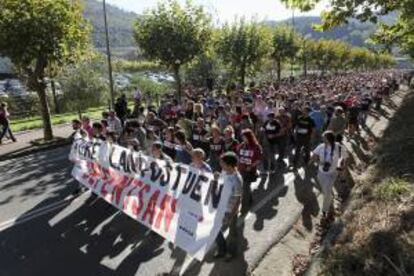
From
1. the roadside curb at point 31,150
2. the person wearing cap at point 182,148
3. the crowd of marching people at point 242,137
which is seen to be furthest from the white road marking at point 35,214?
the roadside curb at point 31,150

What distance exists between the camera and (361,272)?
6.16m

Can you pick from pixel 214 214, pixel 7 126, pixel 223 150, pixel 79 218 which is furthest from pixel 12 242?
pixel 7 126

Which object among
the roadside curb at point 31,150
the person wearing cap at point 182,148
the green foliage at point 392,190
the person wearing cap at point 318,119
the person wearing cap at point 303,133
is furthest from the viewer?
the roadside curb at point 31,150

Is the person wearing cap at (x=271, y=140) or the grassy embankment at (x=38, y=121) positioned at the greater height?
the person wearing cap at (x=271, y=140)

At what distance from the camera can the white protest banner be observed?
691 cm

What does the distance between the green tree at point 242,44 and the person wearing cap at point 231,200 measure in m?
26.9

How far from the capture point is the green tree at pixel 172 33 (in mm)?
24062

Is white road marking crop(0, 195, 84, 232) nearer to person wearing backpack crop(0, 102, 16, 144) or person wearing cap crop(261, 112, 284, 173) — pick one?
person wearing cap crop(261, 112, 284, 173)

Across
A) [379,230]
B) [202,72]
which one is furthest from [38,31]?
[202,72]

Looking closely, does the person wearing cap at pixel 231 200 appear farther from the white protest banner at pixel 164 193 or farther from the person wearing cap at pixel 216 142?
the person wearing cap at pixel 216 142

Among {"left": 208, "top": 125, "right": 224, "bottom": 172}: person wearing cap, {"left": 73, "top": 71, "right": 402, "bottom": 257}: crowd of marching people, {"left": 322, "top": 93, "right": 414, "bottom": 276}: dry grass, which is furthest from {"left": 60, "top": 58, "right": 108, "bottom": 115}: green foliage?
{"left": 322, "top": 93, "right": 414, "bottom": 276}: dry grass

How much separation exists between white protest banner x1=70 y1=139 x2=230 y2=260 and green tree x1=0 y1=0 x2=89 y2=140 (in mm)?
8624

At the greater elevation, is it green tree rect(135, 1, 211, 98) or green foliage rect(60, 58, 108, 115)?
green tree rect(135, 1, 211, 98)

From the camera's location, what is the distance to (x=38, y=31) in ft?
55.4
